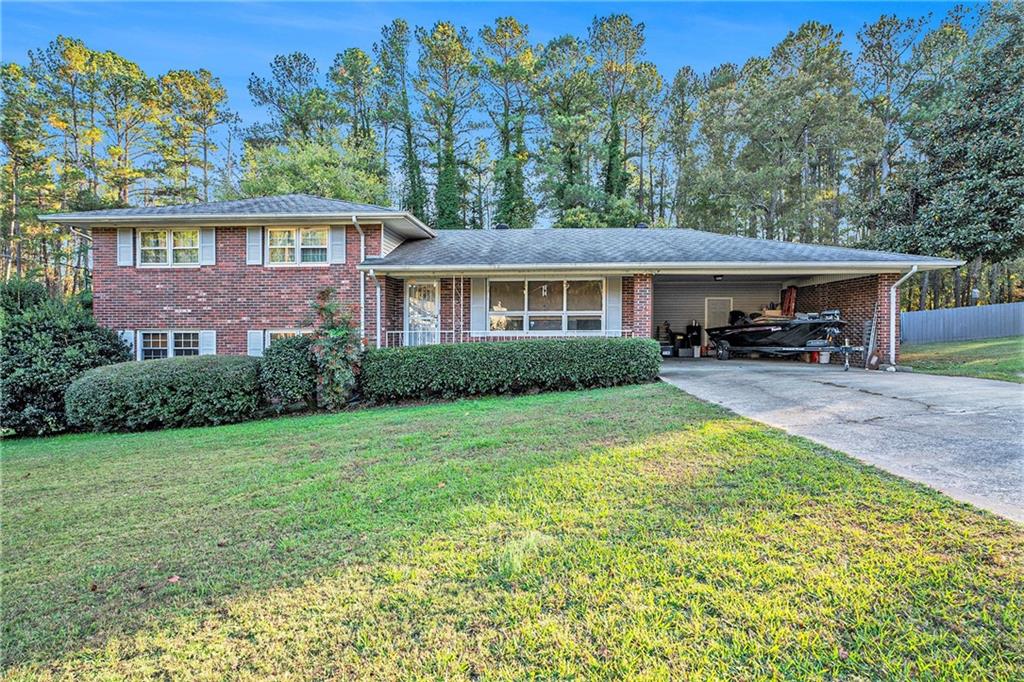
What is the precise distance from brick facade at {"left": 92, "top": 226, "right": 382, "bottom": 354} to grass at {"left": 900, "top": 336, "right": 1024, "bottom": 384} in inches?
514

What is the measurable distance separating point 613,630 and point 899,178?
22578mm

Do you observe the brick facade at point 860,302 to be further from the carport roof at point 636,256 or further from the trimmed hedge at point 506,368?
the trimmed hedge at point 506,368

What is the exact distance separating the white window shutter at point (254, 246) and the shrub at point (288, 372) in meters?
4.14

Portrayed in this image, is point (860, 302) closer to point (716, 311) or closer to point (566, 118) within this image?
point (716, 311)

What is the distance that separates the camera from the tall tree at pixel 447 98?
2628cm

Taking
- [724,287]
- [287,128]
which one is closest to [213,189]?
[287,128]

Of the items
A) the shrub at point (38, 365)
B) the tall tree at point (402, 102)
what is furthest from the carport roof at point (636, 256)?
the tall tree at point (402, 102)

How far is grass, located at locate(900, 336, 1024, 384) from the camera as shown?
9.13 m

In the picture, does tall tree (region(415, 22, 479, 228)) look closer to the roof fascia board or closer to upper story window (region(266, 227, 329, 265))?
upper story window (region(266, 227, 329, 265))

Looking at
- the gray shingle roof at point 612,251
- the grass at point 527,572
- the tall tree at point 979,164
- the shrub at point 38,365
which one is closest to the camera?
the grass at point 527,572

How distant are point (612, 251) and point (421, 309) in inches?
205

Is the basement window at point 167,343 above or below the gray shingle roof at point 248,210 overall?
below

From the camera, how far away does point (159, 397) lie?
8000 millimetres

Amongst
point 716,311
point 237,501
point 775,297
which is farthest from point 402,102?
point 237,501
